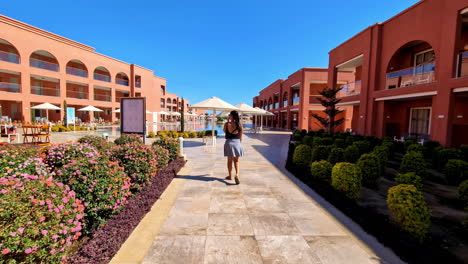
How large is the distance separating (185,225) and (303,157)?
4.76m

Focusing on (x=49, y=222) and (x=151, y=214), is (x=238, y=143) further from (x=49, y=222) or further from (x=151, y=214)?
(x=49, y=222)

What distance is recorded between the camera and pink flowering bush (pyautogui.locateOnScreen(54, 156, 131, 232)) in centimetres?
298

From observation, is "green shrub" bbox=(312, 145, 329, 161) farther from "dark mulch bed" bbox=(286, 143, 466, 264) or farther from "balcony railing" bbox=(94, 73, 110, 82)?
"balcony railing" bbox=(94, 73, 110, 82)

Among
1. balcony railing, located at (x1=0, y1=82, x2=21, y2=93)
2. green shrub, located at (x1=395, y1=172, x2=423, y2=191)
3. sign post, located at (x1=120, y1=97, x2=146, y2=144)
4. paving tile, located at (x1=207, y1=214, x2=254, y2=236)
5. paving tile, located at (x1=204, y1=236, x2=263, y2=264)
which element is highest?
balcony railing, located at (x1=0, y1=82, x2=21, y2=93)

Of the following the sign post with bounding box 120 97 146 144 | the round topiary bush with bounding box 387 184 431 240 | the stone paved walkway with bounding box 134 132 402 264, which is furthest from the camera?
the sign post with bounding box 120 97 146 144

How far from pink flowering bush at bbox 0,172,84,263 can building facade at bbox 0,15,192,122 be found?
26874 millimetres

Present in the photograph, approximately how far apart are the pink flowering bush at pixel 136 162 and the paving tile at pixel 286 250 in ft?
8.97

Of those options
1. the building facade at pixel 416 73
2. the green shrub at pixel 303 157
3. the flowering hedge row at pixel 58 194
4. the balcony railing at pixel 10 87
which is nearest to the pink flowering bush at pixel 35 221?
the flowering hedge row at pixel 58 194

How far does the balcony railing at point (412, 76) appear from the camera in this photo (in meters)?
10.5

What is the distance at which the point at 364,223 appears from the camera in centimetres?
323

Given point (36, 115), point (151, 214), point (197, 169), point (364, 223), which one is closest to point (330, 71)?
point (197, 169)

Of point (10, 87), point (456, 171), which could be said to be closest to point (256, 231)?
point (456, 171)

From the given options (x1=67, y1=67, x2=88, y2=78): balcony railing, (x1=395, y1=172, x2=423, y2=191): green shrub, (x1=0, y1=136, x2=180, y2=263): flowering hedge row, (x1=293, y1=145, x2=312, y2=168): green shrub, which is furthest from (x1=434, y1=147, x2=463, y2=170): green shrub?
(x1=67, y1=67, x2=88, y2=78): balcony railing

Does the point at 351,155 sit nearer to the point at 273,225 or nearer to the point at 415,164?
the point at 415,164
